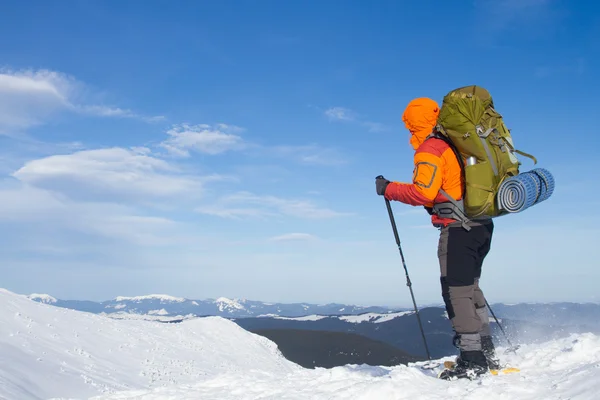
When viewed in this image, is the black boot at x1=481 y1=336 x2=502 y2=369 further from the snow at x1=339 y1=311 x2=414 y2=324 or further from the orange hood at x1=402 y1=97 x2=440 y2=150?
the snow at x1=339 y1=311 x2=414 y2=324

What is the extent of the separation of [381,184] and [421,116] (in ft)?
3.24

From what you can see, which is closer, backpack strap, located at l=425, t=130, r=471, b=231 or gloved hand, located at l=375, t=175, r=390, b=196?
backpack strap, located at l=425, t=130, r=471, b=231

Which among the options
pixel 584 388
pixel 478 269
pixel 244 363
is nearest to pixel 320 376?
pixel 478 269

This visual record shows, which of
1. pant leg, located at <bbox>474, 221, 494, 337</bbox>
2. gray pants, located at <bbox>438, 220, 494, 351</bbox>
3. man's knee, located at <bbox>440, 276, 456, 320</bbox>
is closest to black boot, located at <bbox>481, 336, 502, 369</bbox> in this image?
pant leg, located at <bbox>474, 221, 494, 337</bbox>

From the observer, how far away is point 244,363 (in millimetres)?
17547

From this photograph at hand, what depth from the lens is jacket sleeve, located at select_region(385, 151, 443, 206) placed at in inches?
202

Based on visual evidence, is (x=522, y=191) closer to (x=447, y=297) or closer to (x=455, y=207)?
(x=455, y=207)

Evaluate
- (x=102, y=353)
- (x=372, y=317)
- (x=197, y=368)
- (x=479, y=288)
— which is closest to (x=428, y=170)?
(x=479, y=288)

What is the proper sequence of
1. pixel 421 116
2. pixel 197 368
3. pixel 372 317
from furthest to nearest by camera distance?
pixel 372 317 < pixel 197 368 < pixel 421 116

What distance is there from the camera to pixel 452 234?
5383 mm

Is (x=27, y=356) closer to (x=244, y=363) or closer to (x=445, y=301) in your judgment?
(x=244, y=363)

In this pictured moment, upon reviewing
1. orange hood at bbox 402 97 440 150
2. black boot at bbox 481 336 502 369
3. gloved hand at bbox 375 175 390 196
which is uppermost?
orange hood at bbox 402 97 440 150

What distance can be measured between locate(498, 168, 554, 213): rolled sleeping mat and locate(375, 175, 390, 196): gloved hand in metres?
1.37

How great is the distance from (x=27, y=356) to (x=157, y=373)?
3912 mm
